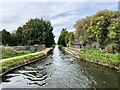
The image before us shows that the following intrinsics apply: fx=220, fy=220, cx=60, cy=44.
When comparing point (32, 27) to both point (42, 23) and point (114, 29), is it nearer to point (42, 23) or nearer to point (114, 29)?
point (42, 23)

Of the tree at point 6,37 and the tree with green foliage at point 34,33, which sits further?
the tree with green foliage at point 34,33

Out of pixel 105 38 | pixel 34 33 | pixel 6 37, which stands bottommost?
pixel 105 38

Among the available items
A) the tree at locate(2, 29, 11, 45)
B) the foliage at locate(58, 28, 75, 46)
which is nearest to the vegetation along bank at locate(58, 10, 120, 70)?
the tree at locate(2, 29, 11, 45)

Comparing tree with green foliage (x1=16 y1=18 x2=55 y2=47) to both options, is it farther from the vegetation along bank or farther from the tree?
the vegetation along bank

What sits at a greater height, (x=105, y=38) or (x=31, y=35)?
(x=31, y=35)

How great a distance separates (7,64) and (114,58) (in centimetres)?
1083

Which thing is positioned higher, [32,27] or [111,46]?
[32,27]

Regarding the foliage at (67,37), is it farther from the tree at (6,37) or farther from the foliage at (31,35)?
the tree at (6,37)

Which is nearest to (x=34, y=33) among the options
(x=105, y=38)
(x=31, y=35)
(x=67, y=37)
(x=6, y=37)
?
(x=31, y=35)

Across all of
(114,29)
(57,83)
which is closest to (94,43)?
(114,29)

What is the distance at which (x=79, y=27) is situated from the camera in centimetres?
4906

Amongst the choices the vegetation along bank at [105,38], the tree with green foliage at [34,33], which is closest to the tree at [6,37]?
the tree with green foliage at [34,33]

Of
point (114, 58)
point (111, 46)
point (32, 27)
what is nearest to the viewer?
point (114, 58)

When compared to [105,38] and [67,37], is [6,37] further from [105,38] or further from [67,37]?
[67,37]
